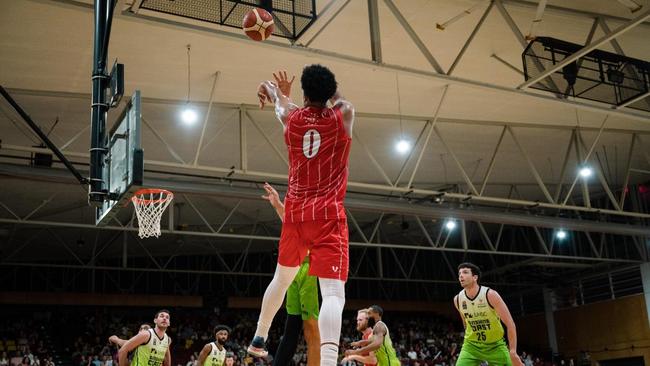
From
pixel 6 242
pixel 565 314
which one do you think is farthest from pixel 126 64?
pixel 565 314

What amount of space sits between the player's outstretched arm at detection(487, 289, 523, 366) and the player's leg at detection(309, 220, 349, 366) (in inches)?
160

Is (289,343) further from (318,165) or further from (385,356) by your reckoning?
(385,356)

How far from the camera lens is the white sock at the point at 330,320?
432 cm

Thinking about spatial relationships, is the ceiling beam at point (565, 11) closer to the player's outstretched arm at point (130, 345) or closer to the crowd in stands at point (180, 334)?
the player's outstretched arm at point (130, 345)

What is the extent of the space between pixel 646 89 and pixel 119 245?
25.1 meters

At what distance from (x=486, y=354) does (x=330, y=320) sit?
481 centimetres

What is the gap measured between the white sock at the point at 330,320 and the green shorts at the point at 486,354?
15.3ft

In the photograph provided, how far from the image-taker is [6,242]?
98.5 ft

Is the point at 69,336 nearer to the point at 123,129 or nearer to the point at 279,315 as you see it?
the point at 279,315

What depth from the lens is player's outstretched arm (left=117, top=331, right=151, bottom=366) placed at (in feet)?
32.6

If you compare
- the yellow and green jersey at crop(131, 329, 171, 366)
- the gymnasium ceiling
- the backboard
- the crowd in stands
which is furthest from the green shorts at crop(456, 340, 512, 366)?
the crowd in stands

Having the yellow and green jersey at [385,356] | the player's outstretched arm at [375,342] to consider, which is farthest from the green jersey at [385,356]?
the player's outstretched arm at [375,342]

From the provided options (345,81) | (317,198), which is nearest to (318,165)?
(317,198)

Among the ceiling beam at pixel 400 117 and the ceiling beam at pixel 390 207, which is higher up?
the ceiling beam at pixel 400 117
